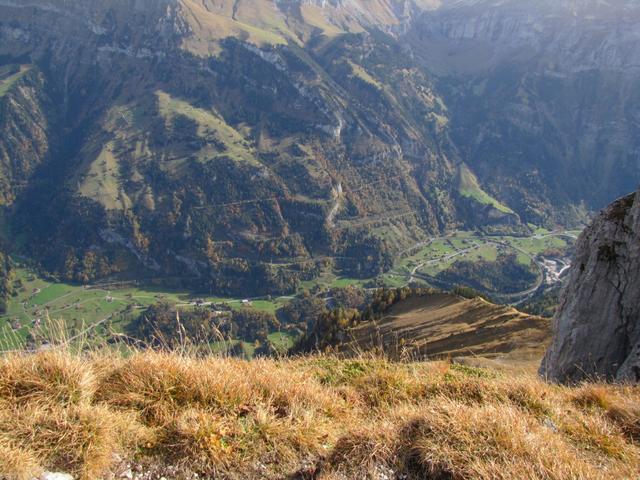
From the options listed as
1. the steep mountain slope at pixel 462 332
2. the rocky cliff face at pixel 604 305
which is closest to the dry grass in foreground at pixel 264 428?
the rocky cliff face at pixel 604 305

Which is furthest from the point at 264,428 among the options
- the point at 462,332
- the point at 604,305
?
the point at 462,332

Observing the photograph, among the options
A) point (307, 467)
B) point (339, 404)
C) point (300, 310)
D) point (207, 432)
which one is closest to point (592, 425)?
point (339, 404)

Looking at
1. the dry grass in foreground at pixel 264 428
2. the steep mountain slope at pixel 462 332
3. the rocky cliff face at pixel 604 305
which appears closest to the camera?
the dry grass in foreground at pixel 264 428

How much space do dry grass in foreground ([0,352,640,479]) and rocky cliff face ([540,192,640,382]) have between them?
10.9m

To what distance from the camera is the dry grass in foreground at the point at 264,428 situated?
5785mm

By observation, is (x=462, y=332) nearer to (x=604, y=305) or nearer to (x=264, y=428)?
(x=604, y=305)

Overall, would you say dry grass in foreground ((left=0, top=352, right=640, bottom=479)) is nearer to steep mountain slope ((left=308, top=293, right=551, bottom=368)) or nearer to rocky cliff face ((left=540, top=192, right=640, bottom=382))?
rocky cliff face ((left=540, top=192, right=640, bottom=382))

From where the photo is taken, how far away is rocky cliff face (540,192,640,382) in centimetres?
1752

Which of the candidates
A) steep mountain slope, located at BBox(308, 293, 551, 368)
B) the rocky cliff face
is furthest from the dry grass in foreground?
steep mountain slope, located at BBox(308, 293, 551, 368)

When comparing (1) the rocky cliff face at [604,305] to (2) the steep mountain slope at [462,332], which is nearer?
(1) the rocky cliff face at [604,305]

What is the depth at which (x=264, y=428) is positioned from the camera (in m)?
6.62

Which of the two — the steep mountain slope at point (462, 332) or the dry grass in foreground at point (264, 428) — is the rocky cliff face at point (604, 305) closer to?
the steep mountain slope at point (462, 332)

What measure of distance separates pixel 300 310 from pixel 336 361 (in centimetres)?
16841

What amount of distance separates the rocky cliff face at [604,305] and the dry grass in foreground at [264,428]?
10877 millimetres
